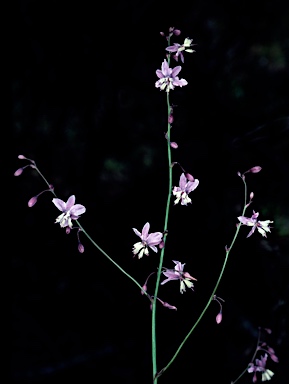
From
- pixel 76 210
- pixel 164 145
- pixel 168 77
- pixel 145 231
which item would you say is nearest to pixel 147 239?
pixel 145 231

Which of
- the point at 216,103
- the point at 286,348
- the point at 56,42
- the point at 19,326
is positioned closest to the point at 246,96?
the point at 216,103

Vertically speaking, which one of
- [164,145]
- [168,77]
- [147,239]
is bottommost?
[164,145]

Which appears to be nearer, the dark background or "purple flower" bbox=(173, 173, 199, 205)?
"purple flower" bbox=(173, 173, 199, 205)

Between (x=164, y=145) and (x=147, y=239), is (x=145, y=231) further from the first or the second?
(x=164, y=145)

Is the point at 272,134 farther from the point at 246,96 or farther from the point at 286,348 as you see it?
the point at 286,348

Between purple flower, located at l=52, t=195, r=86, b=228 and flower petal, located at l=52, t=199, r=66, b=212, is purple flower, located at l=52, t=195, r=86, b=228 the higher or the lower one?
the lower one

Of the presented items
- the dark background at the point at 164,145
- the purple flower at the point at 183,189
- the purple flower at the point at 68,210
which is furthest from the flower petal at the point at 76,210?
the dark background at the point at 164,145

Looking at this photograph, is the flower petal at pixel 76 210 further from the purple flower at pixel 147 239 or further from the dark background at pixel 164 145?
the dark background at pixel 164 145

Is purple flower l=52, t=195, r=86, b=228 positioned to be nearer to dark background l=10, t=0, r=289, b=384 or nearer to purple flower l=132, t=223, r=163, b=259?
purple flower l=132, t=223, r=163, b=259

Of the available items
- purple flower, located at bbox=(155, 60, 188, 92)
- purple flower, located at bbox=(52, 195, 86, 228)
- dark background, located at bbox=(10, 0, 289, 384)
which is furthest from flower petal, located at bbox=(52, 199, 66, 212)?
dark background, located at bbox=(10, 0, 289, 384)
